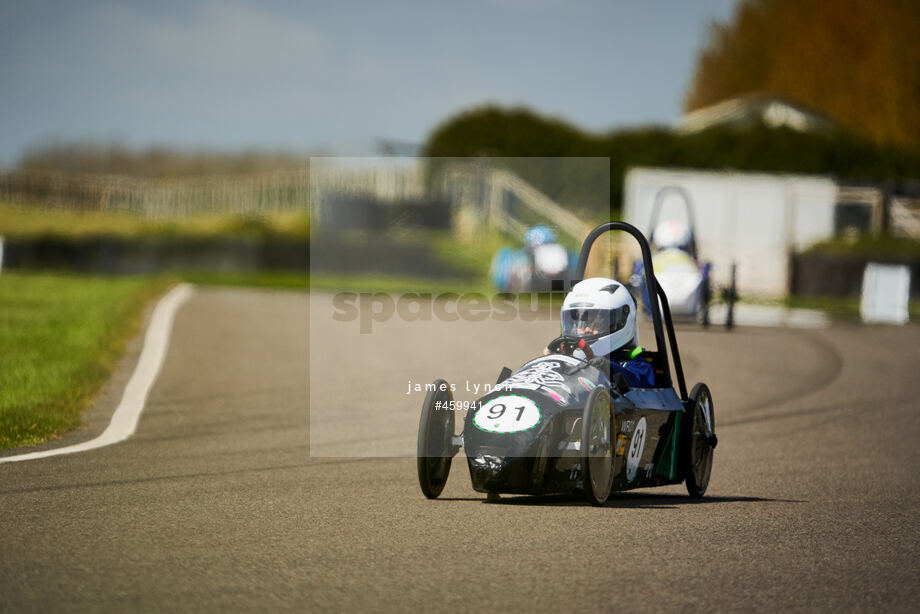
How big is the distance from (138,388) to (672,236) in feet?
26.6

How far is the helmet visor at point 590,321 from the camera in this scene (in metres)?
7.27

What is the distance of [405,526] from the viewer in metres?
6.16

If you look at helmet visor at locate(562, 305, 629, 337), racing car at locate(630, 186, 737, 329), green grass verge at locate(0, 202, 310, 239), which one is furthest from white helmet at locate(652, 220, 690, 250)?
green grass verge at locate(0, 202, 310, 239)

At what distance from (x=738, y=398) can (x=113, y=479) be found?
712cm

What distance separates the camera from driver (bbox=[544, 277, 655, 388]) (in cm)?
727

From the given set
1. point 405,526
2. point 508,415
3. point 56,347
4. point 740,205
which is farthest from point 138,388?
Answer: point 740,205

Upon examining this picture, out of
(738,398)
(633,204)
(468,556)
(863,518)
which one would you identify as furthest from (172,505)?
(633,204)

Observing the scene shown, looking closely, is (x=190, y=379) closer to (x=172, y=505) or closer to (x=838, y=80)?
(x=172, y=505)

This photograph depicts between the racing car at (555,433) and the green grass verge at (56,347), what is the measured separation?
3499 millimetres

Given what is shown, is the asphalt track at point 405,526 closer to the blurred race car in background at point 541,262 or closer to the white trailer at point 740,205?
the blurred race car in background at point 541,262

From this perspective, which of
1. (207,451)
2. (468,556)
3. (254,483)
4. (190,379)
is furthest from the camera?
(190,379)

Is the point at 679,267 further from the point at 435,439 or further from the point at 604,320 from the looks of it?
the point at 435,439

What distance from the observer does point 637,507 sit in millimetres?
6949

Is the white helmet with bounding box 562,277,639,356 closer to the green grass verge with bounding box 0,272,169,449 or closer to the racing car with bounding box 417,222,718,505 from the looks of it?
the racing car with bounding box 417,222,718,505
